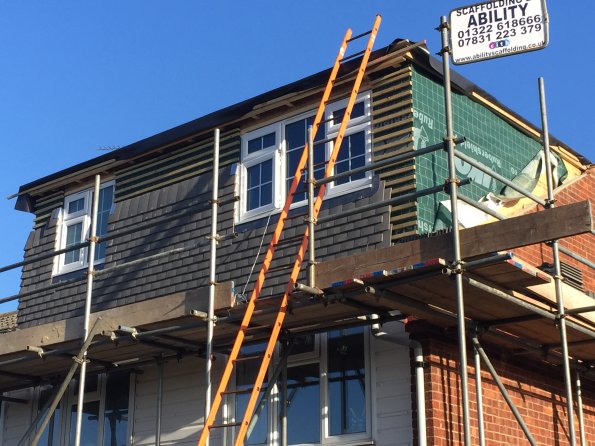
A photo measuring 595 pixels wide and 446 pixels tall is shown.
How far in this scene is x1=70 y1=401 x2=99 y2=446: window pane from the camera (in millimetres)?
15305

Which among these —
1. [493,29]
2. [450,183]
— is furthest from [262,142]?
[450,183]

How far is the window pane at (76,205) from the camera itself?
679 inches

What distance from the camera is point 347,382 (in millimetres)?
12586

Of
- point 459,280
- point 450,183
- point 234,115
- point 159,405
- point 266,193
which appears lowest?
point 159,405

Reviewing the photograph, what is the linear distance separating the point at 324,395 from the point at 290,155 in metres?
3.73

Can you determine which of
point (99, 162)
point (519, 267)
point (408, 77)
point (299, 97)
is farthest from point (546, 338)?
point (99, 162)

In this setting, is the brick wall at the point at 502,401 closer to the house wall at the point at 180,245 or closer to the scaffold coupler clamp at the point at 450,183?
the house wall at the point at 180,245

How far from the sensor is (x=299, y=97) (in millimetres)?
14508

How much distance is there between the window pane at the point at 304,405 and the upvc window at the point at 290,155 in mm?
2382

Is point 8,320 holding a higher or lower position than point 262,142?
lower

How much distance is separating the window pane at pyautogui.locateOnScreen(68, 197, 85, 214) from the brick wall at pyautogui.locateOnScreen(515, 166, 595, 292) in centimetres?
757

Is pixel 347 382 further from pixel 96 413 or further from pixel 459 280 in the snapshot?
pixel 96 413

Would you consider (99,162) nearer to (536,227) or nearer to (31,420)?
(31,420)

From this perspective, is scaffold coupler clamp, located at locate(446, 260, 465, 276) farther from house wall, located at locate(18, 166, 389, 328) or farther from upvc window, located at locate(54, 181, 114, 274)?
upvc window, located at locate(54, 181, 114, 274)
